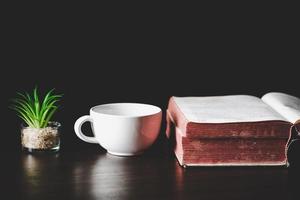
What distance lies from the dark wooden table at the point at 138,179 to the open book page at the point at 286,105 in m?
→ 0.10

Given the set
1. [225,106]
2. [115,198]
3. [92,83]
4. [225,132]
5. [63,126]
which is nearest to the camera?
[115,198]

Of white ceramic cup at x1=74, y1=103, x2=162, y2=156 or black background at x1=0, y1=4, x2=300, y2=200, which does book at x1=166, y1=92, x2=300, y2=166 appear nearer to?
white ceramic cup at x1=74, y1=103, x2=162, y2=156

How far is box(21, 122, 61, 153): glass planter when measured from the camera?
1160 mm

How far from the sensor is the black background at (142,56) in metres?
1.44

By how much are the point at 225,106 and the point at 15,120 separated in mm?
518

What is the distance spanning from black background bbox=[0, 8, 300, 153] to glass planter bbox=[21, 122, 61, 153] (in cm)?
17

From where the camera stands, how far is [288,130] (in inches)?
42.4

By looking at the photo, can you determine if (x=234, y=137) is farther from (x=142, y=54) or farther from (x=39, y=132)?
(x=142, y=54)

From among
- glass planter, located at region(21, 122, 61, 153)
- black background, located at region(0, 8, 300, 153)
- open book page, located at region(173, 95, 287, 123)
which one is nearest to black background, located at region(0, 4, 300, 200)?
black background, located at region(0, 8, 300, 153)

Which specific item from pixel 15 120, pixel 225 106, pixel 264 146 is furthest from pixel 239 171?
pixel 15 120

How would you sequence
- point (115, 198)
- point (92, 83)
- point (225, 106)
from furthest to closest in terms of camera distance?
point (92, 83) → point (225, 106) → point (115, 198)

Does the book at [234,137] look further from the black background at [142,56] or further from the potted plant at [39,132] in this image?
the black background at [142,56]

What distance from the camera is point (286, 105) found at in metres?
1.20

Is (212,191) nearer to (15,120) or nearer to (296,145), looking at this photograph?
(296,145)
